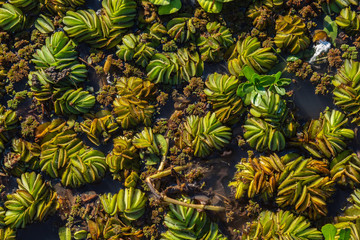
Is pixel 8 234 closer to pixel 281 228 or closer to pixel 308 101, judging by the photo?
pixel 281 228

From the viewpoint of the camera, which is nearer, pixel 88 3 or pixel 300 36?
pixel 300 36

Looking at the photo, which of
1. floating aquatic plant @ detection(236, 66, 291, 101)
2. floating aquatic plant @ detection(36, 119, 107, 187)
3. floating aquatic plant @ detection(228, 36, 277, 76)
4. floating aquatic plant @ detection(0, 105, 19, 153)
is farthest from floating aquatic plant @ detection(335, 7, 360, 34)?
floating aquatic plant @ detection(0, 105, 19, 153)

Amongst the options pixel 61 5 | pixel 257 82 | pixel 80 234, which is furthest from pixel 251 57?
pixel 80 234

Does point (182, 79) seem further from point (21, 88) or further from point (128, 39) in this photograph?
point (21, 88)

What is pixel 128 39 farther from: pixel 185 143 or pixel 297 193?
pixel 297 193

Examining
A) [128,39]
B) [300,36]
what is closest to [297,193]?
[300,36]

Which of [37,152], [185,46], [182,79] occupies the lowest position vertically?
[37,152]

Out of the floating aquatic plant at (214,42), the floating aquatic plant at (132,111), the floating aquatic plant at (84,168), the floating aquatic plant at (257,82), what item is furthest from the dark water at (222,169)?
the floating aquatic plant at (214,42)

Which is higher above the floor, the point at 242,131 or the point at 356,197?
the point at 242,131
